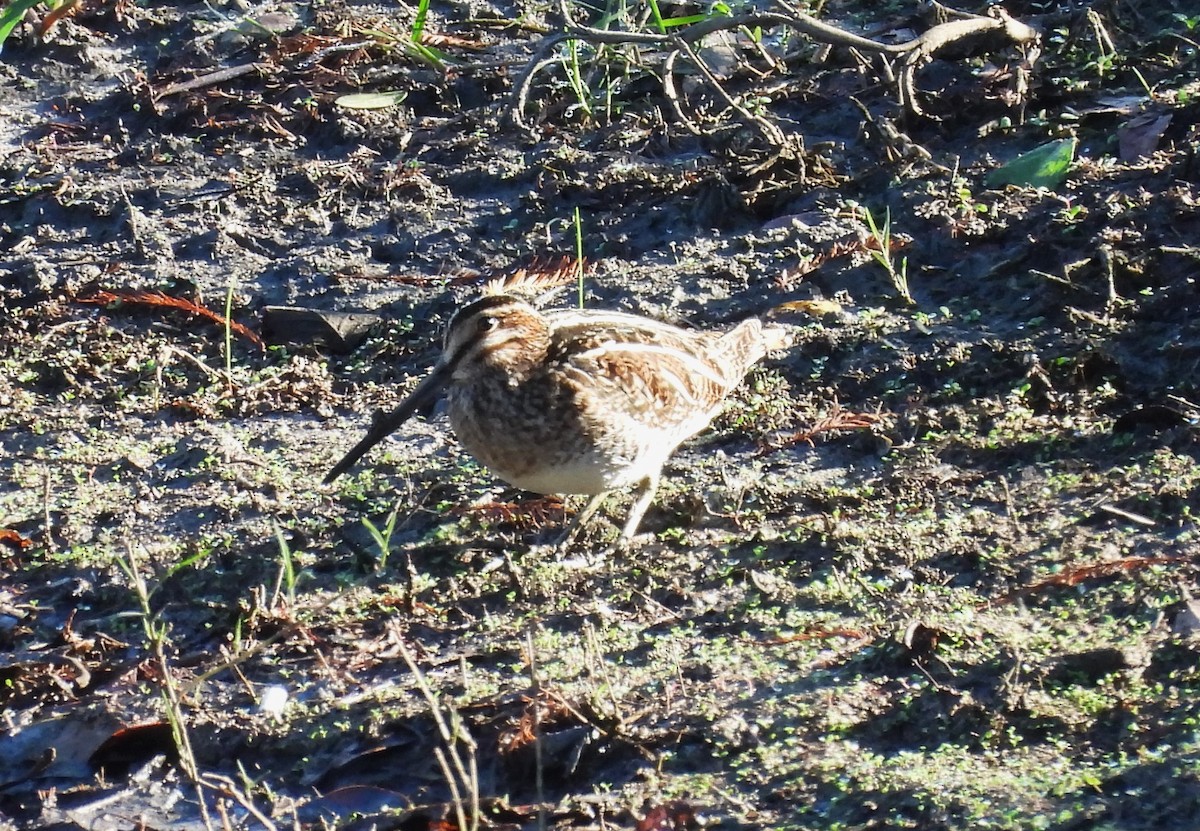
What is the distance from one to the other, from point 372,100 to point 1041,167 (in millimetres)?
3177

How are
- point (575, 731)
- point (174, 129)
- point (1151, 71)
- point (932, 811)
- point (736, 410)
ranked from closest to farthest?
point (932, 811) → point (575, 731) → point (736, 410) → point (1151, 71) → point (174, 129)

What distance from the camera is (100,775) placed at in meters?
3.95

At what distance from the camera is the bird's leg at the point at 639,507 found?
4719 millimetres

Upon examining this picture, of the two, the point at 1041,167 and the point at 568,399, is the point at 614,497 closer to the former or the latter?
the point at 568,399

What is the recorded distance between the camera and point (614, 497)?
5109 millimetres

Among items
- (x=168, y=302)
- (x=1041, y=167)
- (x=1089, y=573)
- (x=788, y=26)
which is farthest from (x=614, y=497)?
(x=788, y=26)

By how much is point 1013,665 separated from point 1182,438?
1.36m

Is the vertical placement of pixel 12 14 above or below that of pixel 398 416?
above

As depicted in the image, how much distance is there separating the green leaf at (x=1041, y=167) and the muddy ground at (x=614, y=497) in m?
0.14

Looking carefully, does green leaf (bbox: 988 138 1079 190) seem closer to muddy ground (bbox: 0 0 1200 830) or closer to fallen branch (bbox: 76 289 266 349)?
muddy ground (bbox: 0 0 1200 830)

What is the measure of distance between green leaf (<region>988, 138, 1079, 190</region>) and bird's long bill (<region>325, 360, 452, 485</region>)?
8.51ft

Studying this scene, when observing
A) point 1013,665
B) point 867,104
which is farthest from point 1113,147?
point 1013,665

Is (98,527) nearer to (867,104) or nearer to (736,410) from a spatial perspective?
(736,410)

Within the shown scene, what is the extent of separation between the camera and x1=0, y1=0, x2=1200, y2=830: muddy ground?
371cm
